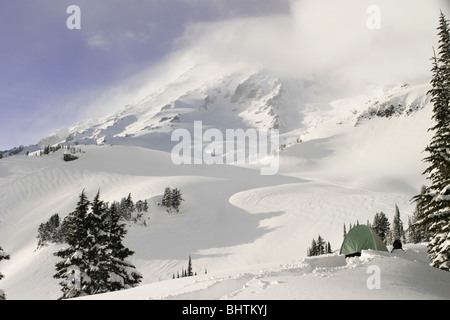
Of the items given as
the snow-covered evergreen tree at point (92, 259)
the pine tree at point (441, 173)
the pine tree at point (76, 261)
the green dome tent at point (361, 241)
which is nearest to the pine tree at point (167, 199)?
the snow-covered evergreen tree at point (92, 259)

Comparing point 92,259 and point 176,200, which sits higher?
point 176,200

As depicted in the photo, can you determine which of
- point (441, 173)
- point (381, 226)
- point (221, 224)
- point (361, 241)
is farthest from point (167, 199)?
point (441, 173)

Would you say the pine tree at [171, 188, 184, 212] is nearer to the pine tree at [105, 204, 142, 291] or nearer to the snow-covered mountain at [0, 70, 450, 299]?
the snow-covered mountain at [0, 70, 450, 299]

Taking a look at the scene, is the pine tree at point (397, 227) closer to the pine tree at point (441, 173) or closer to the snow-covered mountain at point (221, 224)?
the snow-covered mountain at point (221, 224)

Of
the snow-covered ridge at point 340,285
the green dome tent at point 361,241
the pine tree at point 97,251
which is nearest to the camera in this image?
the snow-covered ridge at point 340,285

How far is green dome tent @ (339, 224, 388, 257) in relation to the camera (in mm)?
20720

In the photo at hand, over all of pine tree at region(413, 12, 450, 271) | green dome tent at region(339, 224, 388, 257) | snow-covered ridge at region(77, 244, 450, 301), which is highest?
pine tree at region(413, 12, 450, 271)

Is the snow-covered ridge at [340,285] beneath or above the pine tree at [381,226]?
beneath

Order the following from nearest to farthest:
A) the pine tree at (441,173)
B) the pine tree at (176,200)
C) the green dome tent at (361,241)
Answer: the pine tree at (441,173) < the green dome tent at (361,241) < the pine tree at (176,200)

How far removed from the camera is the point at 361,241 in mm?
21766

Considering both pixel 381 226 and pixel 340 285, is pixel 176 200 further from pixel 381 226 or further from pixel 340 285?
pixel 340 285

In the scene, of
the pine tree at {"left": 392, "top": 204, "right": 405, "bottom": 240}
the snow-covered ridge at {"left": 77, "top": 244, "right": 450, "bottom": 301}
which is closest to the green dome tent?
the snow-covered ridge at {"left": 77, "top": 244, "right": 450, "bottom": 301}

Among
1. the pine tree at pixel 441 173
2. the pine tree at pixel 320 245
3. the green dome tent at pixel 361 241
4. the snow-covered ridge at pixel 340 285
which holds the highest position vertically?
the pine tree at pixel 441 173

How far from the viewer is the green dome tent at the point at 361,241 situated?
2072 cm
